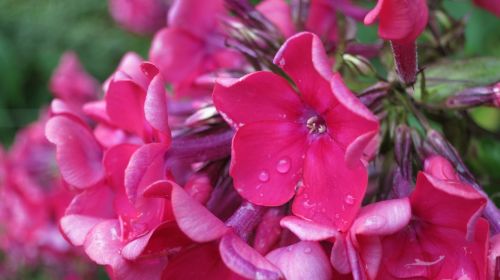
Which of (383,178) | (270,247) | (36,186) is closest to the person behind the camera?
(270,247)

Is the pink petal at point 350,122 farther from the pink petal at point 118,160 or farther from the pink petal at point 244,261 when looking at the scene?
the pink petal at point 118,160

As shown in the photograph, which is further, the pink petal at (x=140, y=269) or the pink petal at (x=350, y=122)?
the pink petal at (x=140, y=269)

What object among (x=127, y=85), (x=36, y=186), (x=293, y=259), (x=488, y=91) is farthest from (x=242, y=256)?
(x=36, y=186)

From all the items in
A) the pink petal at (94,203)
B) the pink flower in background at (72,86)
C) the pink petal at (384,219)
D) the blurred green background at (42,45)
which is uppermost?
the pink petal at (384,219)

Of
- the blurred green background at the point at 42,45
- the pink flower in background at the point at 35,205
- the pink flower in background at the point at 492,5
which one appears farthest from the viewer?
the blurred green background at the point at 42,45

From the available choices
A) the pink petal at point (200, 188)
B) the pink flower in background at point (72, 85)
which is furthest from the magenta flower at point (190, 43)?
the pink flower in background at point (72, 85)

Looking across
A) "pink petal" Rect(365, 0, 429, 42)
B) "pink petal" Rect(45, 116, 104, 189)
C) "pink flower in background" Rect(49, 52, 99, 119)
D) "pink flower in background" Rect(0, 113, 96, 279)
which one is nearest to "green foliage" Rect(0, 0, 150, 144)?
"pink flower in background" Rect(49, 52, 99, 119)

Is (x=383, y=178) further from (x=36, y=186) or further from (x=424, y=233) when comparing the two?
(x=36, y=186)
